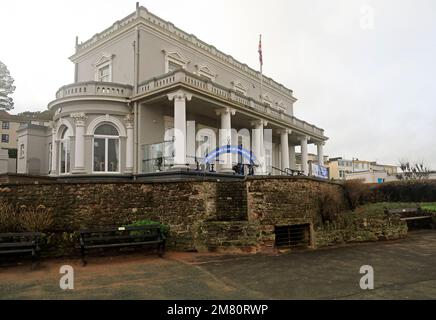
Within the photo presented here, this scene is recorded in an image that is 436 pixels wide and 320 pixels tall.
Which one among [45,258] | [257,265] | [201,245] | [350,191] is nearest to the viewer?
[257,265]

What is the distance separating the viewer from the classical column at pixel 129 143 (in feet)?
57.1

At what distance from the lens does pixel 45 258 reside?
932 cm

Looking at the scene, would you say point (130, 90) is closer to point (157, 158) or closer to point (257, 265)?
point (157, 158)

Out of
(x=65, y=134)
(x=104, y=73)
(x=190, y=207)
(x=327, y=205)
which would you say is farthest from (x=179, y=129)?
(x=104, y=73)

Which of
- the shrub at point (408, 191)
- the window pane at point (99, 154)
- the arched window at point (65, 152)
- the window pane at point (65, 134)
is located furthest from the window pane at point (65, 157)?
the shrub at point (408, 191)

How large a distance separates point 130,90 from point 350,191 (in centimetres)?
1298

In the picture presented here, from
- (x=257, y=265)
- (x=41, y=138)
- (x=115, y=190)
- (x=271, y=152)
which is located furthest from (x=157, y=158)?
(x=271, y=152)

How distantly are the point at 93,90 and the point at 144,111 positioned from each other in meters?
2.84

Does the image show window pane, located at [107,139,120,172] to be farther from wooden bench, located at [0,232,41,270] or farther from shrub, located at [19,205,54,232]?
wooden bench, located at [0,232,41,270]

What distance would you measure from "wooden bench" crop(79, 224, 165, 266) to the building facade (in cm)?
582

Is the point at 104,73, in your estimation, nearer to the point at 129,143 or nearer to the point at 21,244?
the point at 129,143

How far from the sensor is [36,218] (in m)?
9.41

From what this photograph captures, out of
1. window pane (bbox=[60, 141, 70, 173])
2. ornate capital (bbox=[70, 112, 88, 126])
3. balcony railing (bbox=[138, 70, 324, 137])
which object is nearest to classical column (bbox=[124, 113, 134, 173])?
balcony railing (bbox=[138, 70, 324, 137])

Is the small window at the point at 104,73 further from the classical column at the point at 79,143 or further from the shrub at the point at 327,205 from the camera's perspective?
the shrub at the point at 327,205
